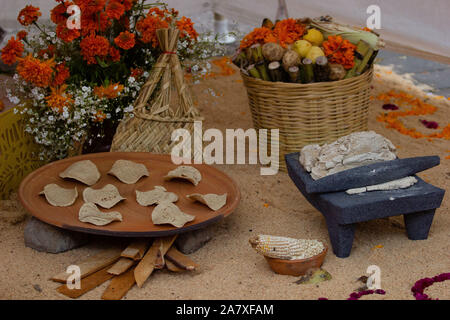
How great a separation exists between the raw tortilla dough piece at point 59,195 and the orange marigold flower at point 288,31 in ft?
4.35

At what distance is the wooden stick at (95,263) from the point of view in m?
2.04

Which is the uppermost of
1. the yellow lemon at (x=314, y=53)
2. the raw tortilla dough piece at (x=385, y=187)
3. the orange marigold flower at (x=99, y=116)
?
the yellow lemon at (x=314, y=53)

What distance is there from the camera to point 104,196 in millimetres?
2328

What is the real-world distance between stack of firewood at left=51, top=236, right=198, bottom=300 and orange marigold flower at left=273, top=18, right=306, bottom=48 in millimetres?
1278

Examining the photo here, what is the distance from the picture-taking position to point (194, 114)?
8.86 ft

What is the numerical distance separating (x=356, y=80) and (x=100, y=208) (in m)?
1.44

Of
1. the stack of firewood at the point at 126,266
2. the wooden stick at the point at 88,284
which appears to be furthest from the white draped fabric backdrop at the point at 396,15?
the wooden stick at the point at 88,284

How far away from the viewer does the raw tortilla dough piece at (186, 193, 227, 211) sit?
2.28 metres

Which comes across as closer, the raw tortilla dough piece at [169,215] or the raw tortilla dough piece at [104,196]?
the raw tortilla dough piece at [169,215]

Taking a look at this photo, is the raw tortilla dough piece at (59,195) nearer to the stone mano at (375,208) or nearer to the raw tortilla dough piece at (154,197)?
the raw tortilla dough piece at (154,197)

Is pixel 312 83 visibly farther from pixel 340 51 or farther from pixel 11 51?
pixel 11 51

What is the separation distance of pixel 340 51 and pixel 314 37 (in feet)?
0.61

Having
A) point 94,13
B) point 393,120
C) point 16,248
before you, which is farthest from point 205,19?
point 16,248

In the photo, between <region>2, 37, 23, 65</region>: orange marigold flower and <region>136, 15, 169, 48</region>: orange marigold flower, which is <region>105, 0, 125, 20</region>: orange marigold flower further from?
<region>2, 37, 23, 65</region>: orange marigold flower
